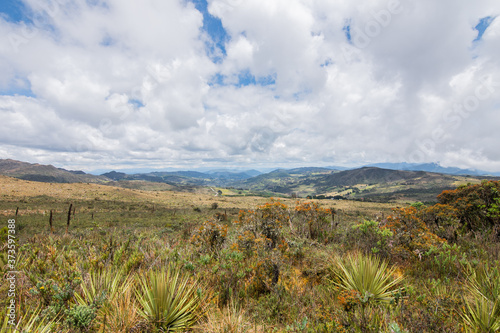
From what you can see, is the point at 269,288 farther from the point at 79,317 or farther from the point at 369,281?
the point at 79,317

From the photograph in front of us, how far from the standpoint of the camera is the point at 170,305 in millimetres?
3631

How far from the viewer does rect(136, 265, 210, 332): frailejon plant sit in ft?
11.3

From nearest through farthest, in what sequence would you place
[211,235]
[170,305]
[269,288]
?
[170,305], [269,288], [211,235]

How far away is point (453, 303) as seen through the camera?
3496mm

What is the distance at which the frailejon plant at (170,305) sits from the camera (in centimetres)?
344

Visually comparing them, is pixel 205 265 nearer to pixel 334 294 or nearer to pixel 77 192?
pixel 334 294

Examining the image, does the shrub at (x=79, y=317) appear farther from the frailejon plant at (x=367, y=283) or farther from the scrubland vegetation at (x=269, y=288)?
the frailejon plant at (x=367, y=283)

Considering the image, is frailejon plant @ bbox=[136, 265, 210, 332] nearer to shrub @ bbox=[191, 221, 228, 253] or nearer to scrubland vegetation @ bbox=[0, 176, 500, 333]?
scrubland vegetation @ bbox=[0, 176, 500, 333]

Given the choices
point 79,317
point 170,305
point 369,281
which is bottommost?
point 170,305

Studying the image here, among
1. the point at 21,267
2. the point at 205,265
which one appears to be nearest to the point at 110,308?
the point at 205,265
